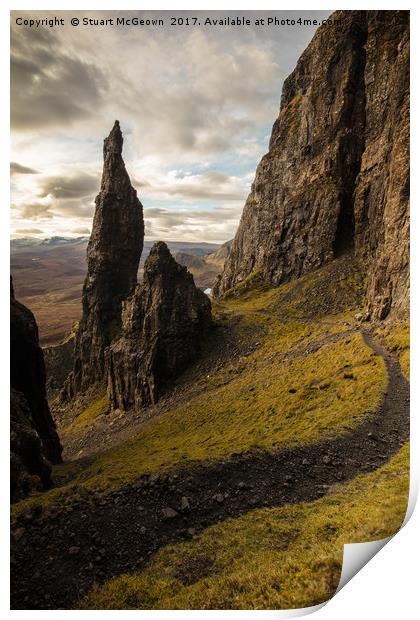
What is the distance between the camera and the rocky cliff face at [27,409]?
16.5 meters

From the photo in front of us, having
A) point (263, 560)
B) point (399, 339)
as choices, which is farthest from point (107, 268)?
point (263, 560)

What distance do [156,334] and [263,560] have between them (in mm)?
48257

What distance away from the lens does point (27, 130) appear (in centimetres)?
1384

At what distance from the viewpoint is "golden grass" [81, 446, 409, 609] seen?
10.6m

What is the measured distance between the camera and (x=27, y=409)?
23125 mm

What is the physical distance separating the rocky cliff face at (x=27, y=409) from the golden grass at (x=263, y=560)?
6.87 metres

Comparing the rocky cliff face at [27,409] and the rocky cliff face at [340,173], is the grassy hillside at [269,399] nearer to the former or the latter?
the rocky cliff face at [27,409]

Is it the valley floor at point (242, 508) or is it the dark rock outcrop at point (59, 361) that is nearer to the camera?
the valley floor at point (242, 508)

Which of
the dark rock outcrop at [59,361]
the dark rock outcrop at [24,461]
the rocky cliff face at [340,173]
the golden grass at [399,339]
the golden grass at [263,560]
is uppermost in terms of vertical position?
the rocky cliff face at [340,173]

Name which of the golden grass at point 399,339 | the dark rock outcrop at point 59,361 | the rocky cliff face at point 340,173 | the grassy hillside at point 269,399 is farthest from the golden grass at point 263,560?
the dark rock outcrop at point 59,361

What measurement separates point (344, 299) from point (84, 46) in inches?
2321

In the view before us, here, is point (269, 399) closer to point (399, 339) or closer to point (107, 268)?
point (399, 339)
